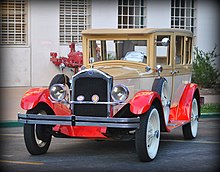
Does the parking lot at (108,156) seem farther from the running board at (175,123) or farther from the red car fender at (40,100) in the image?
the red car fender at (40,100)

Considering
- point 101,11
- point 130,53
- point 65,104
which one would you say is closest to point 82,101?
point 65,104

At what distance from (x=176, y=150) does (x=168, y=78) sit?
4.12ft

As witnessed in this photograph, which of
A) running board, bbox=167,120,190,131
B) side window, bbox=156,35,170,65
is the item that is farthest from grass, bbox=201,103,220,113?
side window, bbox=156,35,170,65

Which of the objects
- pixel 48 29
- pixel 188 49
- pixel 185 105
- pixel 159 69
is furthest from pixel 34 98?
pixel 48 29

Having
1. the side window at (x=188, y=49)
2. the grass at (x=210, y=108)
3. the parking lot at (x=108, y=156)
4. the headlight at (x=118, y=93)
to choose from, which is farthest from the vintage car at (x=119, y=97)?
the grass at (x=210, y=108)

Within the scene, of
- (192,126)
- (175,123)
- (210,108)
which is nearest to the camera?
(175,123)

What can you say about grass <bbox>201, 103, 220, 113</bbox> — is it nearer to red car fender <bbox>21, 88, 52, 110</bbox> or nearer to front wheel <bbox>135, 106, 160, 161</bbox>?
front wheel <bbox>135, 106, 160, 161</bbox>

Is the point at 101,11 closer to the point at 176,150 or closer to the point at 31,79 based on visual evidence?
the point at 31,79

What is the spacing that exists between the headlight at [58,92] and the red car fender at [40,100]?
137mm

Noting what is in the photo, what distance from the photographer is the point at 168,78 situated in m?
A: 9.09

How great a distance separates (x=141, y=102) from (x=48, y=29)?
26.4ft

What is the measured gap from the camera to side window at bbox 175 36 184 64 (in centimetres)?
957

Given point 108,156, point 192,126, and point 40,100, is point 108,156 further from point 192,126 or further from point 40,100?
point 192,126

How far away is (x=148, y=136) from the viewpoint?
25.1ft
